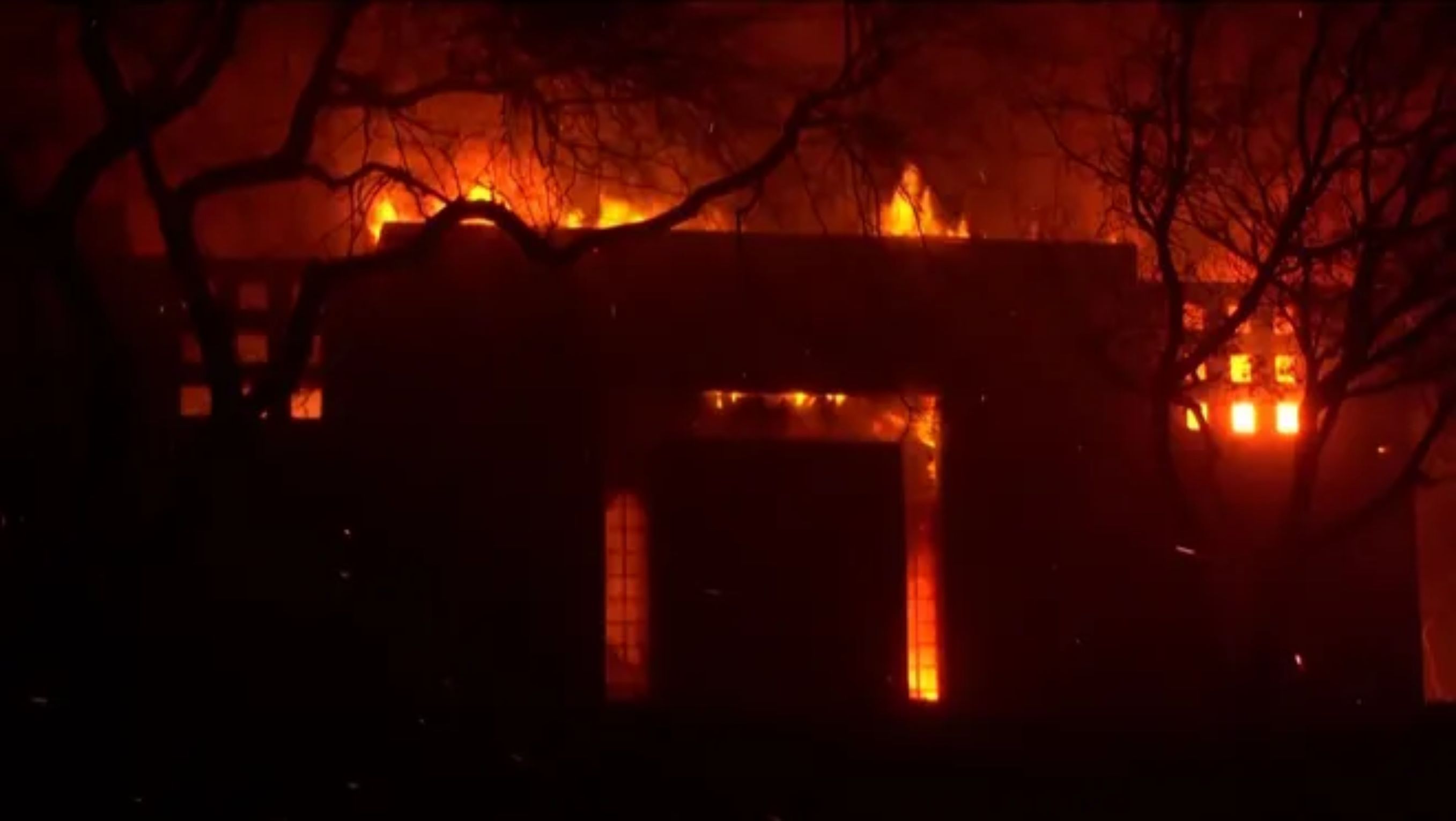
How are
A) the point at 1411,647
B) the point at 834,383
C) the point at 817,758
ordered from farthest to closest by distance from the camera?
the point at 1411,647 → the point at 834,383 → the point at 817,758

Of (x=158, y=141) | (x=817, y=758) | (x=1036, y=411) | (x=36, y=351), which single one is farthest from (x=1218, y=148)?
(x=36, y=351)

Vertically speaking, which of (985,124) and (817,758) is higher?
(985,124)

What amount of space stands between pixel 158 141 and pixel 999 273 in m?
6.54

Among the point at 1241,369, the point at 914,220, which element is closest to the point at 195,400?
the point at 914,220

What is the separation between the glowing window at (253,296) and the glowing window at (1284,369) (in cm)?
805

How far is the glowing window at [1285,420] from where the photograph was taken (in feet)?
60.5

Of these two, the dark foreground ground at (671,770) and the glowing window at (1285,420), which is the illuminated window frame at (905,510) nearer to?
the dark foreground ground at (671,770)

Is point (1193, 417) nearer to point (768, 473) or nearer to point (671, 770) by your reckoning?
point (768, 473)

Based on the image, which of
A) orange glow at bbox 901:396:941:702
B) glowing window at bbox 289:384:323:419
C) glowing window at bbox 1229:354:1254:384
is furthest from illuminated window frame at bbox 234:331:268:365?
glowing window at bbox 1229:354:1254:384

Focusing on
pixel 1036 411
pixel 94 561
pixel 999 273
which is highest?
pixel 999 273

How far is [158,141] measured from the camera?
54.7 ft

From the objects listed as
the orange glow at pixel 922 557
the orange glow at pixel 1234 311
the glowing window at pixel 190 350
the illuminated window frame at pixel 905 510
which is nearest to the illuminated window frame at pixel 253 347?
the glowing window at pixel 190 350

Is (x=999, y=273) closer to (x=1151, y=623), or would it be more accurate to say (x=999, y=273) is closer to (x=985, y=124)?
(x=985, y=124)

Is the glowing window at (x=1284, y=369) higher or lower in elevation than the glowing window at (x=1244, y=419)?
higher
